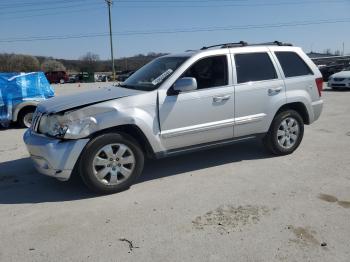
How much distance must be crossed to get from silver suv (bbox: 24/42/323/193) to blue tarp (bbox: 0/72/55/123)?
17.7 feet

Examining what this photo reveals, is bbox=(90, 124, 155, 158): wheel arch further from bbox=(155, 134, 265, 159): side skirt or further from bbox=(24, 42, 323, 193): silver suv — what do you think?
bbox=(155, 134, 265, 159): side skirt

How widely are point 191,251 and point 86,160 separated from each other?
1862 mm

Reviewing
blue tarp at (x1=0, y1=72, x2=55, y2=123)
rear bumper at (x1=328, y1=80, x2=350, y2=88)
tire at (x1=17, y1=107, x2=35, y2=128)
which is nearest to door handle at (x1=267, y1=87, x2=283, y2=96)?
blue tarp at (x1=0, y1=72, x2=55, y2=123)

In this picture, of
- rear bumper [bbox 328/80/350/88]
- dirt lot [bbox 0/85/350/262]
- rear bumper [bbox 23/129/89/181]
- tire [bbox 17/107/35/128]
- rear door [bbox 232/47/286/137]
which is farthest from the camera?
rear bumper [bbox 328/80/350/88]

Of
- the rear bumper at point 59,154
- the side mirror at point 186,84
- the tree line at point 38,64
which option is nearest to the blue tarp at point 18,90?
the rear bumper at point 59,154

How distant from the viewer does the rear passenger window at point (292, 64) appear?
6.12 meters

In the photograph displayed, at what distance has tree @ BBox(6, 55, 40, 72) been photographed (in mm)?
72875

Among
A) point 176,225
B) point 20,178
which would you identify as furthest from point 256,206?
point 20,178

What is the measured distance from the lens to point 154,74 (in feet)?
18.0

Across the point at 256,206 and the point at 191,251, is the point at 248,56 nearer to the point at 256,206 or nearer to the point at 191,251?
the point at 256,206

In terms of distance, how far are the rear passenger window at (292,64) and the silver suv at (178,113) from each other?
0.06ft

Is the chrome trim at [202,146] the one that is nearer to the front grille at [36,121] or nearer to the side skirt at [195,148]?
the side skirt at [195,148]

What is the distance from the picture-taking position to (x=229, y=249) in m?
3.29

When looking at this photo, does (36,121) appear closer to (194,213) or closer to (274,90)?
(194,213)
